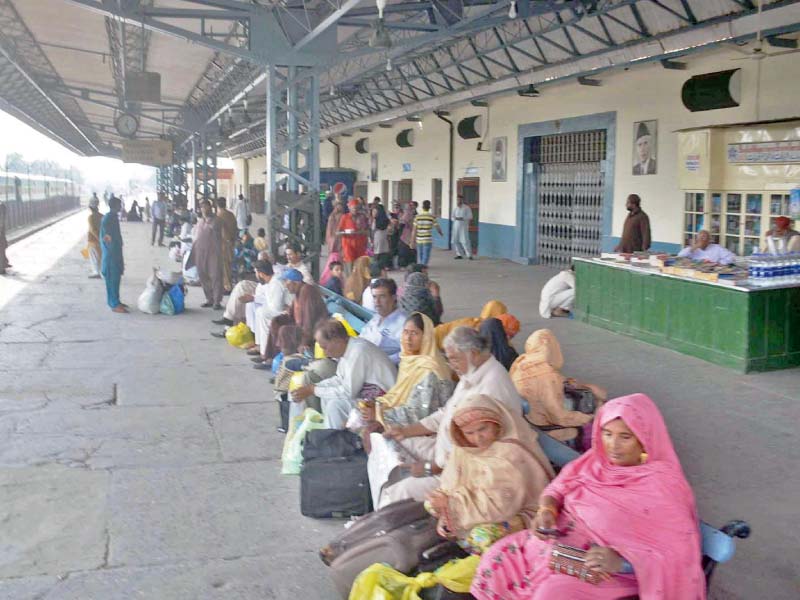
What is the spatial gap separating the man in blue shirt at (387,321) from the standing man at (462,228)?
13.7m

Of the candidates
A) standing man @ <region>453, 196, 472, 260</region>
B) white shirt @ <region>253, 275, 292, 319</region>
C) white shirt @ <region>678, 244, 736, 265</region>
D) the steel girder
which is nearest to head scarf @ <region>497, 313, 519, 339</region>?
white shirt @ <region>253, 275, 292, 319</region>

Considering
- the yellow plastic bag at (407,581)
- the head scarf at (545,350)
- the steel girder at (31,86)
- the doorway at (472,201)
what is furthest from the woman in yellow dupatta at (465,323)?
the doorway at (472,201)

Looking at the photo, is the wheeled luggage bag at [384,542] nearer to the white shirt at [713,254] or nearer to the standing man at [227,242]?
the white shirt at [713,254]

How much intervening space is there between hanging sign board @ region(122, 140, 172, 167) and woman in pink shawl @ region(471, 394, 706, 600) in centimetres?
2635

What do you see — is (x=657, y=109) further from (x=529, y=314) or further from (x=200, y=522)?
(x=200, y=522)

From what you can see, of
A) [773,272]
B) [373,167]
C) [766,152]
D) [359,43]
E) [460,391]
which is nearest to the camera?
[460,391]

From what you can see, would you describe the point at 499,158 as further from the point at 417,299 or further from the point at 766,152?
the point at 417,299

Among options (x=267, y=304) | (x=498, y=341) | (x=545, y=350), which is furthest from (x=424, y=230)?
(x=545, y=350)

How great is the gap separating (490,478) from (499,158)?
1701cm

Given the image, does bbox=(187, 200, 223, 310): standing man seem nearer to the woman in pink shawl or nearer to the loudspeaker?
the loudspeaker

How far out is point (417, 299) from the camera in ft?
24.0

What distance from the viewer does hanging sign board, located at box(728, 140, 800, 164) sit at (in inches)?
432

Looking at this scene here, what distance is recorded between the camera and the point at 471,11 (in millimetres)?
13180

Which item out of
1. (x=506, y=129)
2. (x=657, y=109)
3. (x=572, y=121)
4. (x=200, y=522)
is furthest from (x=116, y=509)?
(x=506, y=129)
